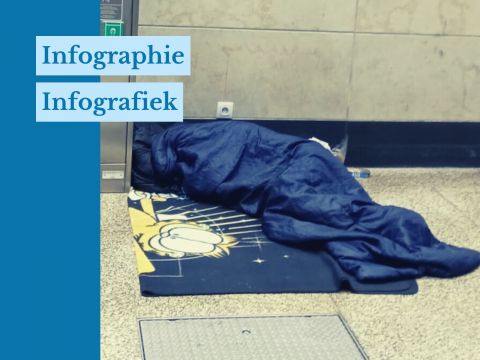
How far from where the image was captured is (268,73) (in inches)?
159

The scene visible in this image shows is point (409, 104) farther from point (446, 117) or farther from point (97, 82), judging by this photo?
point (97, 82)

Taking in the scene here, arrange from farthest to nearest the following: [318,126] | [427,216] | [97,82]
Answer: [318,126]
[427,216]
[97,82]

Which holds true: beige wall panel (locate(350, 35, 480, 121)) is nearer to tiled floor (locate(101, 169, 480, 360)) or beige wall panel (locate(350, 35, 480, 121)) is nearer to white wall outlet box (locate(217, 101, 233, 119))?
white wall outlet box (locate(217, 101, 233, 119))

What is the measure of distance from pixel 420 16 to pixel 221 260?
5.53ft

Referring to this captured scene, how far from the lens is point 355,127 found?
4211 mm

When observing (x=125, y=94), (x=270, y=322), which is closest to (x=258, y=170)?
(x=125, y=94)

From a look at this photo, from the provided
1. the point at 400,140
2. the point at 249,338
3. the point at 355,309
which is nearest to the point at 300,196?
the point at 355,309

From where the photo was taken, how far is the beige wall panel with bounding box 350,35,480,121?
4117 millimetres

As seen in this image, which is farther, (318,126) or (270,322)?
(318,126)

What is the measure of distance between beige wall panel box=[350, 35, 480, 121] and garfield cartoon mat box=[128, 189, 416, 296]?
1029 millimetres

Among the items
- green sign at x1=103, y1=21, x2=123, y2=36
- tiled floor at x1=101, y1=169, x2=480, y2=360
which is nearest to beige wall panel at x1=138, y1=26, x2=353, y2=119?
green sign at x1=103, y1=21, x2=123, y2=36

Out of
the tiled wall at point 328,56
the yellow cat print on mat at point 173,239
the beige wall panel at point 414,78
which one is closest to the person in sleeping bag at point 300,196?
the yellow cat print on mat at point 173,239

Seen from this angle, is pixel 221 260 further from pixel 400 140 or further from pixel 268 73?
pixel 400 140

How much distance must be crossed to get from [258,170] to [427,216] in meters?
0.77
